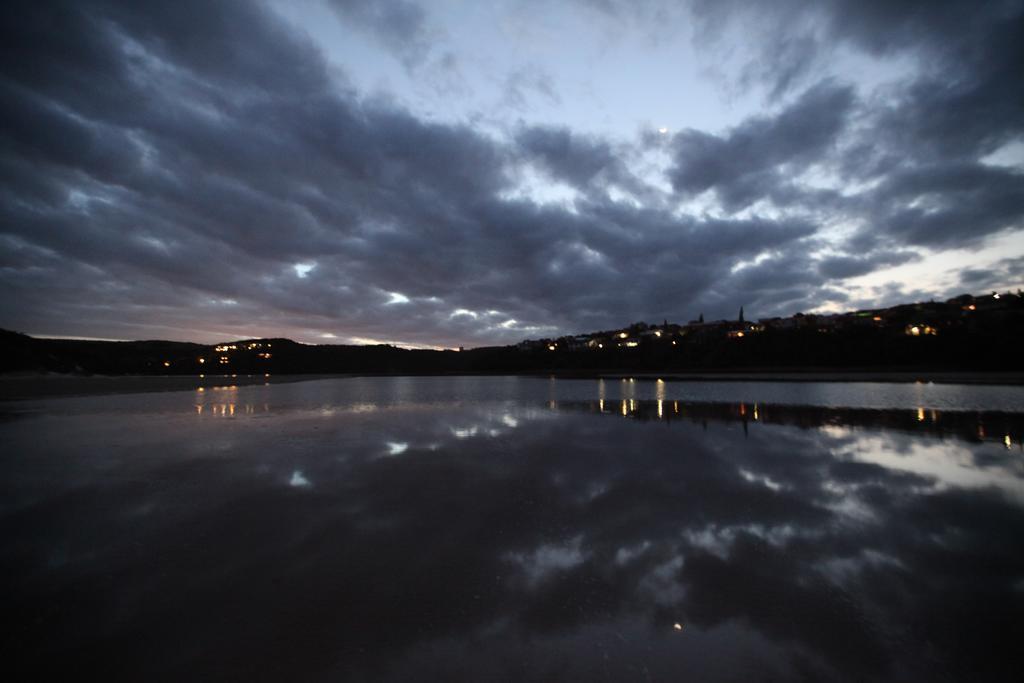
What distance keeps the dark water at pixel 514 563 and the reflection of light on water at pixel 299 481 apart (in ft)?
0.25

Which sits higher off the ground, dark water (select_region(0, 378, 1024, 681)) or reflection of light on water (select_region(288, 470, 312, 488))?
reflection of light on water (select_region(288, 470, 312, 488))

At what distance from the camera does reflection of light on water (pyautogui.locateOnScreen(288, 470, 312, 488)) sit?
1046 cm

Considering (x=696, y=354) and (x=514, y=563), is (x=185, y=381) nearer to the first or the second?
(x=514, y=563)

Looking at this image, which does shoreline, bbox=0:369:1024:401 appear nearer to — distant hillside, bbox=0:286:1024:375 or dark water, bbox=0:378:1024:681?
distant hillside, bbox=0:286:1024:375

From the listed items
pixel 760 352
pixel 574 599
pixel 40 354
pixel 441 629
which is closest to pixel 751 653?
pixel 574 599

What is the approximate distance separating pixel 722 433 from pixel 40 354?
91092mm

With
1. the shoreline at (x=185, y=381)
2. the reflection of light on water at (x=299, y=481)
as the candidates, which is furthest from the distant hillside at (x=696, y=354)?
the reflection of light on water at (x=299, y=481)

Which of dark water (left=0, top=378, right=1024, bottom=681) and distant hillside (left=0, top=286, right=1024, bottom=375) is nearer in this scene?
dark water (left=0, top=378, right=1024, bottom=681)

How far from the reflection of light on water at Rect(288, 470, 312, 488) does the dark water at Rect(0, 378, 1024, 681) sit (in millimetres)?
Result: 78

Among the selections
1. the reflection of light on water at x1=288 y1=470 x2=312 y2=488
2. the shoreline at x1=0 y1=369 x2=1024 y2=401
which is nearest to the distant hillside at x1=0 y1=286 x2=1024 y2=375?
the shoreline at x1=0 y1=369 x2=1024 y2=401

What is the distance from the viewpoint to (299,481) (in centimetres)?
1076

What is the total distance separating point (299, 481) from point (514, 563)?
6720 mm

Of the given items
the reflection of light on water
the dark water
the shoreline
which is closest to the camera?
the dark water

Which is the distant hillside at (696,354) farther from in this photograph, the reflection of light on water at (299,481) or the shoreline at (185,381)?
the reflection of light on water at (299,481)
